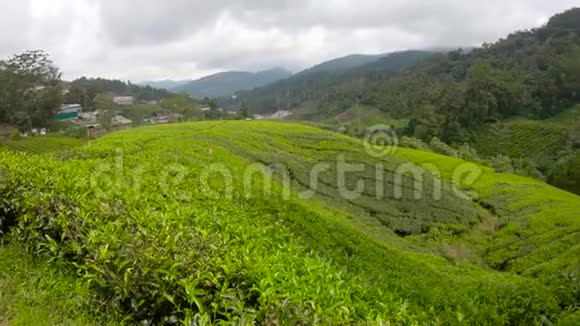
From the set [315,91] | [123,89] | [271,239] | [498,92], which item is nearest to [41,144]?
[271,239]

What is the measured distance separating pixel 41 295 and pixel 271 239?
274cm

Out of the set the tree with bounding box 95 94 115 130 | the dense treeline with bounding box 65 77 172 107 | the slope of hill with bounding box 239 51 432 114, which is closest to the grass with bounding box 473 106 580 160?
the slope of hill with bounding box 239 51 432 114

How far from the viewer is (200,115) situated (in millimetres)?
50000

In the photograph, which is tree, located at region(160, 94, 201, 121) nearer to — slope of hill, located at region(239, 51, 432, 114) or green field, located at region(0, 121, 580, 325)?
slope of hill, located at region(239, 51, 432, 114)

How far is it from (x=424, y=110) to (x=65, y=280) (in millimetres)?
45735

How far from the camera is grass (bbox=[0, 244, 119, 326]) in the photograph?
2.91 metres

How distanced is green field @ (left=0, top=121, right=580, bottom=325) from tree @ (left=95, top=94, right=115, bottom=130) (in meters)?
26.3

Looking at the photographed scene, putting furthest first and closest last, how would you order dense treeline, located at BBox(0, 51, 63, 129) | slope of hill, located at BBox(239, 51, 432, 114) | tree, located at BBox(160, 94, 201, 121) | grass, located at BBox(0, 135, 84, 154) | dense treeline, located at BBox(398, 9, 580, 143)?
slope of hill, located at BBox(239, 51, 432, 114)
tree, located at BBox(160, 94, 201, 121)
dense treeline, located at BBox(398, 9, 580, 143)
dense treeline, located at BBox(0, 51, 63, 129)
grass, located at BBox(0, 135, 84, 154)

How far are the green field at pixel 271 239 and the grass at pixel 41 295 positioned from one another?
100 millimetres

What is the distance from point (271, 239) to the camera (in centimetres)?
541

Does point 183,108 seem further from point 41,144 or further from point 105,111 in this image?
point 41,144

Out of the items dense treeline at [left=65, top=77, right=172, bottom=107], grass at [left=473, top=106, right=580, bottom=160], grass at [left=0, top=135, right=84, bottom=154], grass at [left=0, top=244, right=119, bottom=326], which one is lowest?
grass at [left=473, top=106, right=580, bottom=160]

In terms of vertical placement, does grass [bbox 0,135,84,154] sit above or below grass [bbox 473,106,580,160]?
above

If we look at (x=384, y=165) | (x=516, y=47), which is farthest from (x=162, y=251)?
(x=516, y=47)
